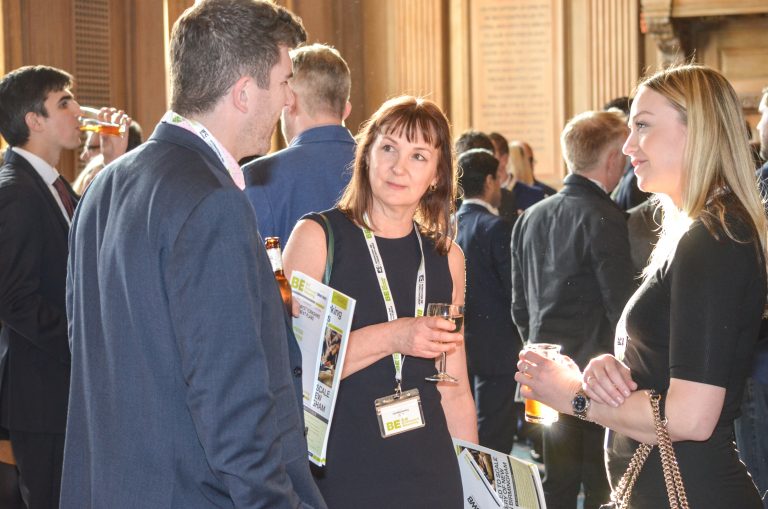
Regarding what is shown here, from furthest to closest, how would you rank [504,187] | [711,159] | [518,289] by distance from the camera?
[504,187] → [518,289] → [711,159]

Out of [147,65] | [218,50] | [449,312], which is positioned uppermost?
[147,65]

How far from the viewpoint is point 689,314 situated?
1907mm

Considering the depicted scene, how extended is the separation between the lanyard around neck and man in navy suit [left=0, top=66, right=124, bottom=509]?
1.41m

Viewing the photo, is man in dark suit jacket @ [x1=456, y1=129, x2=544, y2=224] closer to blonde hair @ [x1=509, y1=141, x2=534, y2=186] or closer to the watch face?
blonde hair @ [x1=509, y1=141, x2=534, y2=186]

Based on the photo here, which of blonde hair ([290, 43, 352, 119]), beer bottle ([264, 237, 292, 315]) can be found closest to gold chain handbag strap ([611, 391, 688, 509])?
beer bottle ([264, 237, 292, 315])

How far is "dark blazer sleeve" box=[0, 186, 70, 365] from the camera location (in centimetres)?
334

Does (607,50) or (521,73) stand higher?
(607,50)

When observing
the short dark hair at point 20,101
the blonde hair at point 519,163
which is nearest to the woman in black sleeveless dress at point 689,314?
the short dark hair at point 20,101

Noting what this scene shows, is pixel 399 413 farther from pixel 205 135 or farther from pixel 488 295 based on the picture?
pixel 488 295

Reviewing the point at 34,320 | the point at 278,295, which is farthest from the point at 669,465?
the point at 34,320

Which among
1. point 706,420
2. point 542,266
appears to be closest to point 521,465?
point 706,420

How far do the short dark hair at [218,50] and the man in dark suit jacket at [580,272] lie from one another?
8.82ft

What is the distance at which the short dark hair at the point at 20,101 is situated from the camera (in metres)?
3.60

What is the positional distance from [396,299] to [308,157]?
90 centimetres
